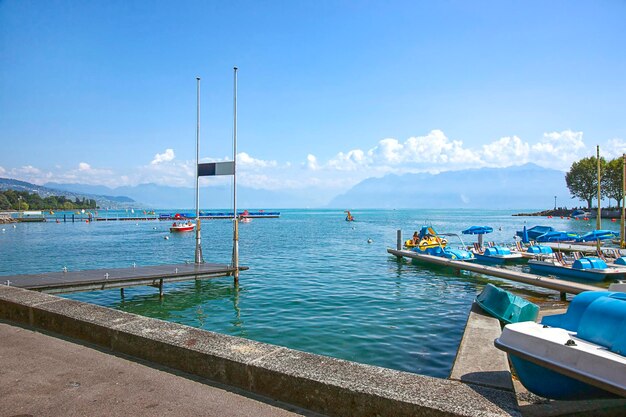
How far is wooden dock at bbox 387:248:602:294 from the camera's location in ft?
55.8

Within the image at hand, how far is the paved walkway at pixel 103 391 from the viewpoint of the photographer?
12.3ft

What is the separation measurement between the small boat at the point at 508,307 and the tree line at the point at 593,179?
115285 millimetres

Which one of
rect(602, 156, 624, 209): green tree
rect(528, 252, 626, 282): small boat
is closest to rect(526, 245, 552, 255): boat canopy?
rect(528, 252, 626, 282): small boat

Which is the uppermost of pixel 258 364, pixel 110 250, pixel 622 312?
pixel 622 312

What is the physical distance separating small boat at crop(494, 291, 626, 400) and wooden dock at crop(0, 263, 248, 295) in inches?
583

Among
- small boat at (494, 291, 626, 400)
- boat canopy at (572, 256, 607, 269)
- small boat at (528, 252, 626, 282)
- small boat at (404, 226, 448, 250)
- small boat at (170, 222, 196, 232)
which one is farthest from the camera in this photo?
small boat at (170, 222, 196, 232)

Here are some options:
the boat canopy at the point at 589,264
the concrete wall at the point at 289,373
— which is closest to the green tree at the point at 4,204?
the boat canopy at the point at 589,264

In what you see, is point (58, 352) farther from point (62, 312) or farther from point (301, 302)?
point (301, 302)

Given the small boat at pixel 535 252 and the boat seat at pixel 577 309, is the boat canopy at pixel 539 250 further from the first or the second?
the boat seat at pixel 577 309

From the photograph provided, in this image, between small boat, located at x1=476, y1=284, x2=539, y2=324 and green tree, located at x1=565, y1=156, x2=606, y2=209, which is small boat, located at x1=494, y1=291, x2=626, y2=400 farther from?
green tree, located at x1=565, y1=156, x2=606, y2=209

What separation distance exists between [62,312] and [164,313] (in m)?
10.2

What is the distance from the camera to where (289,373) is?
3994 millimetres

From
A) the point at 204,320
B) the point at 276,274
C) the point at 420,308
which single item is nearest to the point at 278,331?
the point at 204,320

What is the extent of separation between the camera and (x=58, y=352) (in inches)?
203
